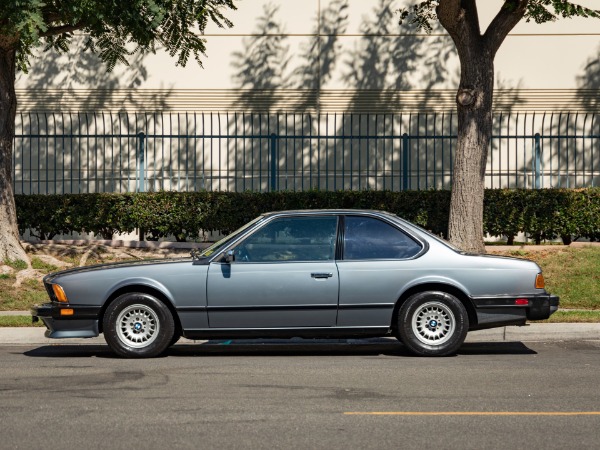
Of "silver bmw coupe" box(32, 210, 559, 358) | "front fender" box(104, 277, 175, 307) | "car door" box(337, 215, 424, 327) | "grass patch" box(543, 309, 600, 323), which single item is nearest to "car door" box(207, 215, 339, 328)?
"silver bmw coupe" box(32, 210, 559, 358)

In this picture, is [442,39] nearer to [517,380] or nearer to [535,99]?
[535,99]

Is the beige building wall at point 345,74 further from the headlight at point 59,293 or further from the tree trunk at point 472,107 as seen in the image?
the headlight at point 59,293

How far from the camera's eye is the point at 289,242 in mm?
10852

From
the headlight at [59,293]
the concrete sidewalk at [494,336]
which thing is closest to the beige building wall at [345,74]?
the concrete sidewalk at [494,336]

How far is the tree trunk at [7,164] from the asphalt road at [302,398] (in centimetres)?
579

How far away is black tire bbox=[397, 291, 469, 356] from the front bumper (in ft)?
10.3

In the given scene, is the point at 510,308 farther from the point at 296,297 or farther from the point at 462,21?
the point at 462,21

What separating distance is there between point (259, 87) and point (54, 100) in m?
4.93

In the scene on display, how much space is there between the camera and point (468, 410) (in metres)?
7.78

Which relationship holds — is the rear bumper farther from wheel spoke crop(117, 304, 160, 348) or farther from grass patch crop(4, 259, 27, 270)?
grass patch crop(4, 259, 27, 270)

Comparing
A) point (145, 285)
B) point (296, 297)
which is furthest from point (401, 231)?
point (145, 285)

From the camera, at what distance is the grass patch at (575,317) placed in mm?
13047

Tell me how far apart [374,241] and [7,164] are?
8758mm

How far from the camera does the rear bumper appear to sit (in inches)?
420
